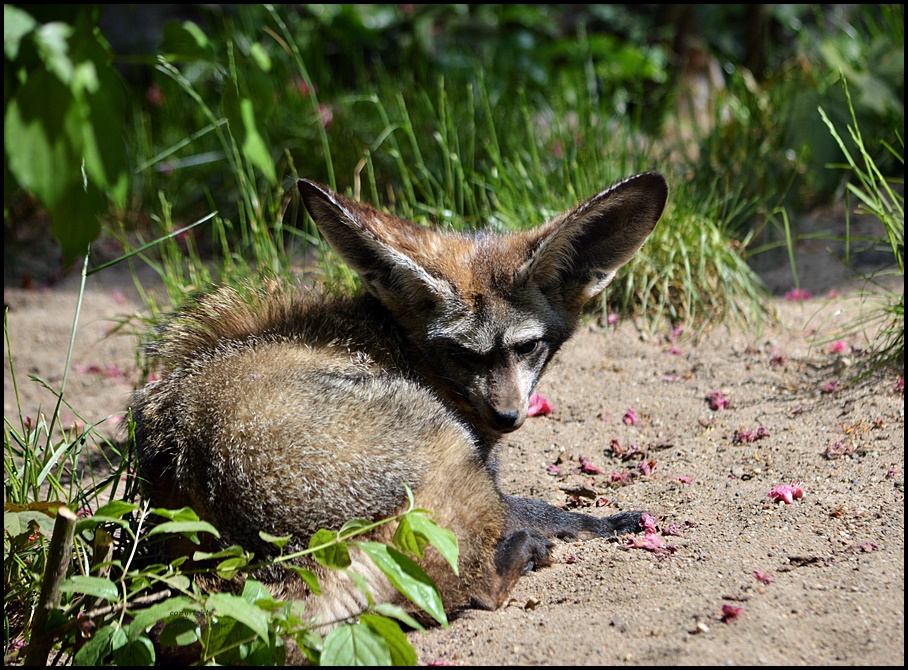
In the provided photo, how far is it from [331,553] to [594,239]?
1796 millimetres

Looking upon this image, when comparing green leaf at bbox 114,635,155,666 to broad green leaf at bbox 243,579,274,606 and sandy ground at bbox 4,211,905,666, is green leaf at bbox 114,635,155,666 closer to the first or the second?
broad green leaf at bbox 243,579,274,606

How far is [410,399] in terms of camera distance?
2.85 m

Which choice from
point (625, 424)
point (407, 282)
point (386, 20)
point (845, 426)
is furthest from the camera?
point (386, 20)

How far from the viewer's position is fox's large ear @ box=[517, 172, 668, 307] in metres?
3.18

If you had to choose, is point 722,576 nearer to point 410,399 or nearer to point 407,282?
point 410,399

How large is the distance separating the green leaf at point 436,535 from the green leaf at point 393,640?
0.73ft

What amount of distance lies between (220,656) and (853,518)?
2094 millimetres

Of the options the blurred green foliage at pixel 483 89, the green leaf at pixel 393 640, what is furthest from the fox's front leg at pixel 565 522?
the blurred green foliage at pixel 483 89

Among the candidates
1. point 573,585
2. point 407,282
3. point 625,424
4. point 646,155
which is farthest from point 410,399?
point 646,155

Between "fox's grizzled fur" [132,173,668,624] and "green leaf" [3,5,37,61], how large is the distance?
126 centimetres

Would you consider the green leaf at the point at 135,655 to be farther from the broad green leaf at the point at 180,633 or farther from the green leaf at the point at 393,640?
the green leaf at the point at 393,640

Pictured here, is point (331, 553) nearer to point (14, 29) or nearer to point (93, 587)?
point (93, 587)

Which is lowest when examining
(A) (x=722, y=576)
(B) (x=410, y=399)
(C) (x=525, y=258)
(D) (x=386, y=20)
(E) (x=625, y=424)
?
(E) (x=625, y=424)

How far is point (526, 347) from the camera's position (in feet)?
10.6
